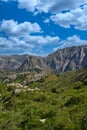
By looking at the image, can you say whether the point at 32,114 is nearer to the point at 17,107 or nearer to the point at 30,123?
the point at 30,123

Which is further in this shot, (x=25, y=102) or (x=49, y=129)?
(x=25, y=102)

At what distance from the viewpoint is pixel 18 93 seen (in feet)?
140

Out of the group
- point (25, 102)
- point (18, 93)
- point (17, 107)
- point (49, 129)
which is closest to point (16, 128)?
point (49, 129)

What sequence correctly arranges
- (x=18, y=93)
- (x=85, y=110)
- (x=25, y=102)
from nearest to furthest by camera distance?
(x=85, y=110) → (x=25, y=102) → (x=18, y=93)

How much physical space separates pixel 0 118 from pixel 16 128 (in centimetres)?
528

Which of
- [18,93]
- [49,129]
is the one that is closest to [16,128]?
[49,129]

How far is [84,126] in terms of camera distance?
17.4 meters

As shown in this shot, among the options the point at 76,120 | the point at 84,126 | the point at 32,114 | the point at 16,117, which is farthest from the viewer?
the point at 16,117

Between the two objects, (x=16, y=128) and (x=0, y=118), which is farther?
(x=0, y=118)

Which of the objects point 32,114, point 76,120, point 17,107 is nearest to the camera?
point 76,120

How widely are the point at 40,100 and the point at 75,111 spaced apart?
632 inches

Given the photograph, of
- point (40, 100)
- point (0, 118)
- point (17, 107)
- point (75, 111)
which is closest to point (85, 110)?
point (75, 111)

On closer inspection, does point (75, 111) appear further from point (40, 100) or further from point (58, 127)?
point (40, 100)

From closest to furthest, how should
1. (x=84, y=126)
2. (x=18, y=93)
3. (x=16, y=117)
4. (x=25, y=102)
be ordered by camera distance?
(x=84, y=126) → (x=16, y=117) → (x=25, y=102) → (x=18, y=93)
